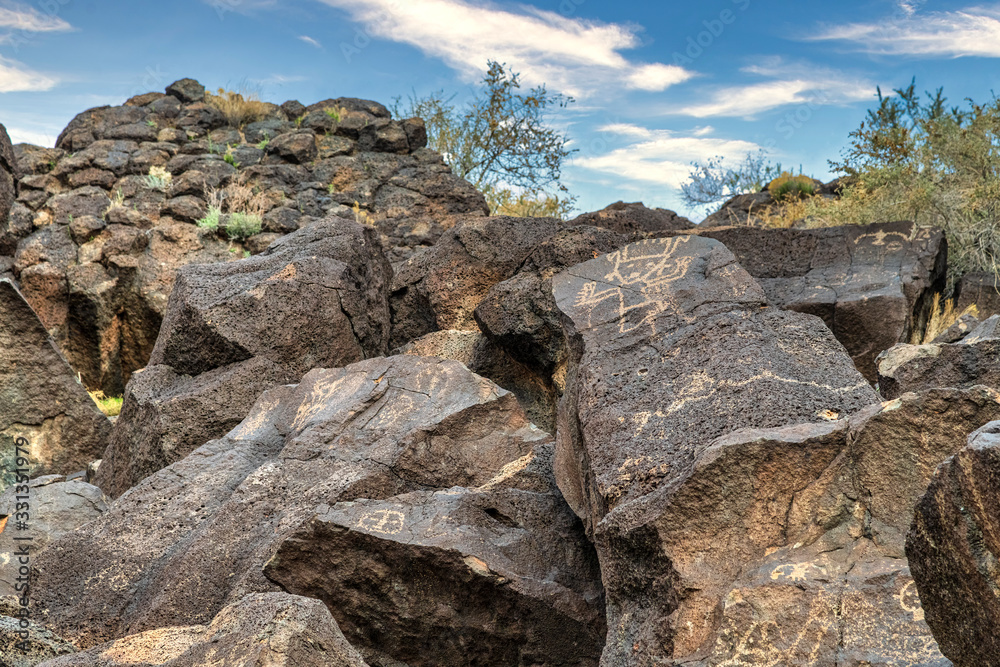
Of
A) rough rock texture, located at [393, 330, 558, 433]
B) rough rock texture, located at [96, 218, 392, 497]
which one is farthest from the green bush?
rough rock texture, located at [393, 330, 558, 433]

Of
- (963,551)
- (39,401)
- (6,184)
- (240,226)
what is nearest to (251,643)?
(963,551)

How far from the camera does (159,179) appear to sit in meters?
13.5

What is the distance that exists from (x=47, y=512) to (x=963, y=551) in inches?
212

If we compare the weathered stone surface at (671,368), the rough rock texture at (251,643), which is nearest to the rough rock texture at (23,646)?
the rough rock texture at (251,643)

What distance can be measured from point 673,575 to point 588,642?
1.03 m

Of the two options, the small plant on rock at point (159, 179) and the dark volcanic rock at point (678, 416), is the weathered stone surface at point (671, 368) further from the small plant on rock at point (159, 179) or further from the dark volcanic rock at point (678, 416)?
the small plant on rock at point (159, 179)

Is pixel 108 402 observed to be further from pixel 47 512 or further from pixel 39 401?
pixel 47 512

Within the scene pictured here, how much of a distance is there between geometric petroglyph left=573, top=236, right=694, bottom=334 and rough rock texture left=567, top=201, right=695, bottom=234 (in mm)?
2046

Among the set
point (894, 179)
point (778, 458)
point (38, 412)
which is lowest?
point (38, 412)

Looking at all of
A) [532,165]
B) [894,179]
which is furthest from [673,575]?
[532,165]

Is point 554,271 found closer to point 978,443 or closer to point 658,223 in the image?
point 658,223

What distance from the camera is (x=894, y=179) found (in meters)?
10.8

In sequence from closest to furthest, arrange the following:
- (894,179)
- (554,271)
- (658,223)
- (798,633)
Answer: (798,633) → (554,271) → (658,223) → (894,179)

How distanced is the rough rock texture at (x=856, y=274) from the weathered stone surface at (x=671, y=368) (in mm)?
1975
